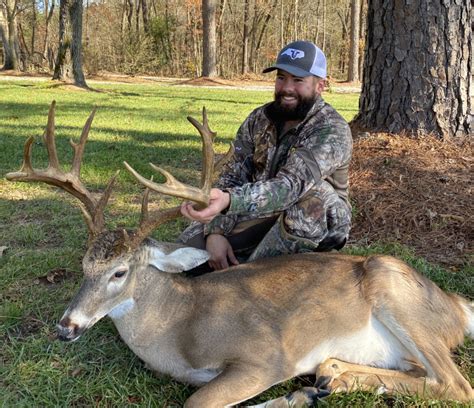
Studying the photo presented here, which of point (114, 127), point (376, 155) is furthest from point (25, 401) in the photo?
point (114, 127)

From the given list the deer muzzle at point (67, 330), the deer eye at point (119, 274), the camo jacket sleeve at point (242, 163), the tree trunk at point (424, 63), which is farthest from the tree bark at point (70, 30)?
the deer muzzle at point (67, 330)

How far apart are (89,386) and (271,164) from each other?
2022 mm

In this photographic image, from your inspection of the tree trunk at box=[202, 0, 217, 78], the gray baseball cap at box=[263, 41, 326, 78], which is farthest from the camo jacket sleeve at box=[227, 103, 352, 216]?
the tree trunk at box=[202, 0, 217, 78]

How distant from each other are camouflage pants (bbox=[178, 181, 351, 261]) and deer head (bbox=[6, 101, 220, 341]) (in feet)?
2.81

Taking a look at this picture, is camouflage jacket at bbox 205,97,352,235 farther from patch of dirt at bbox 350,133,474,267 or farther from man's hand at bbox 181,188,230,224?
patch of dirt at bbox 350,133,474,267

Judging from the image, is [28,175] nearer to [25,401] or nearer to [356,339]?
[25,401]

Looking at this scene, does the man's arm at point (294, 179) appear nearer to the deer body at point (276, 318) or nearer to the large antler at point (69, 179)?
the deer body at point (276, 318)

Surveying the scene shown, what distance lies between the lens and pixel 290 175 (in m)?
3.64

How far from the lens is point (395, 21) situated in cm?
587

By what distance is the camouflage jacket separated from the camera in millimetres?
3525

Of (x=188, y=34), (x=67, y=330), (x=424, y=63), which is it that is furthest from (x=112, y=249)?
(x=188, y=34)

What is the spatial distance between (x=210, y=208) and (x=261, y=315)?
0.65 metres

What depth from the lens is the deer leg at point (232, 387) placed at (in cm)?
278

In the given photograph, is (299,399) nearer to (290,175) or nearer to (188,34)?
(290,175)
